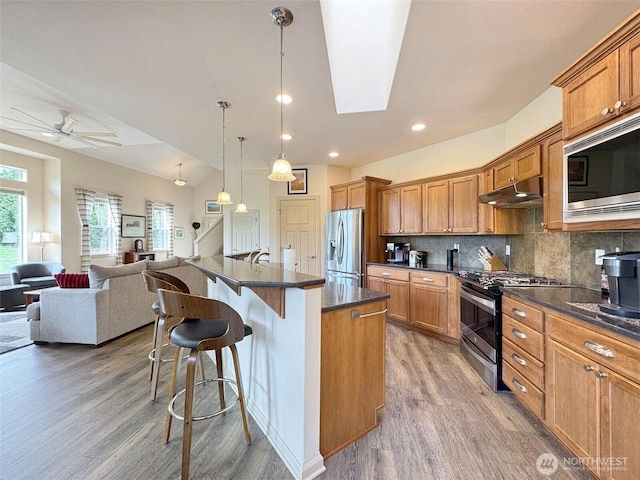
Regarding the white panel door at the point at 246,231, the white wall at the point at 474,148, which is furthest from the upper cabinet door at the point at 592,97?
the white panel door at the point at 246,231

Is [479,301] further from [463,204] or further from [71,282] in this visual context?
[71,282]

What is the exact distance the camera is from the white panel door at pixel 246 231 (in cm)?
678

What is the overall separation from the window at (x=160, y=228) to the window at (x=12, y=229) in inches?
117

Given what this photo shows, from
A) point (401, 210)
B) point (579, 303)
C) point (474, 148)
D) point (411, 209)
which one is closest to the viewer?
point (579, 303)

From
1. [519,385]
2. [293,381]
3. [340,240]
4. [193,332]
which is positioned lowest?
[519,385]

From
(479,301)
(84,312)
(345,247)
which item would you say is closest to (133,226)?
(84,312)

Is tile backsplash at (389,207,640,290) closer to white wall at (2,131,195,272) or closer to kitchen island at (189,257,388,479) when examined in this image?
kitchen island at (189,257,388,479)

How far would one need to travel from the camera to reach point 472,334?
9.16 ft

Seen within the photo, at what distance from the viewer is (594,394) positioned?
1389 mm

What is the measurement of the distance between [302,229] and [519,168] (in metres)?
3.77

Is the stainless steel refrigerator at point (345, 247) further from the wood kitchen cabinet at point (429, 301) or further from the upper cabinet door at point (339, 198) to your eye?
the wood kitchen cabinet at point (429, 301)

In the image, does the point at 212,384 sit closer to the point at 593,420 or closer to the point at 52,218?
the point at 593,420

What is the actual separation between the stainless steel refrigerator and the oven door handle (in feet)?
5.79

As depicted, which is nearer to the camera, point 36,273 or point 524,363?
point 524,363
